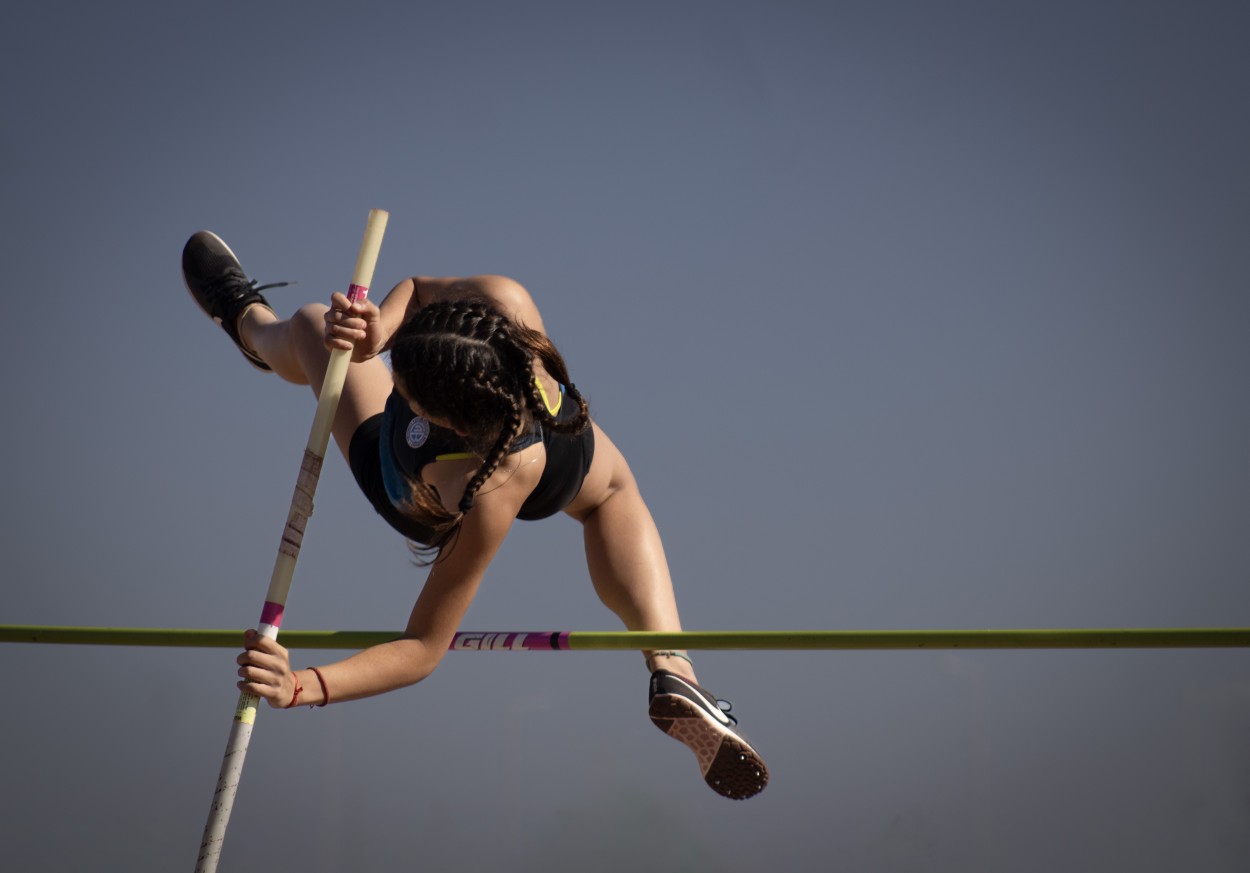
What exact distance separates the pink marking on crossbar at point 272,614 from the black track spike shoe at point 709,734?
113cm

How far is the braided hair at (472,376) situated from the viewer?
125 inches

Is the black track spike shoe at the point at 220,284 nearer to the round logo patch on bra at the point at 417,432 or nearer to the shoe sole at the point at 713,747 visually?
the round logo patch on bra at the point at 417,432

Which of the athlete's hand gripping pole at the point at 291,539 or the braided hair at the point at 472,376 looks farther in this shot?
the athlete's hand gripping pole at the point at 291,539

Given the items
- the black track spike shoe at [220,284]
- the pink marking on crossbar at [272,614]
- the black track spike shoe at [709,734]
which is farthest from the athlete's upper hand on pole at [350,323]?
the black track spike shoe at [709,734]

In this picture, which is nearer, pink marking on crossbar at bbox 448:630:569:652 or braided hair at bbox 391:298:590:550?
braided hair at bbox 391:298:590:550

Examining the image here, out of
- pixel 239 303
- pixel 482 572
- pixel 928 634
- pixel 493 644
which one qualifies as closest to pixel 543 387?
pixel 482 572

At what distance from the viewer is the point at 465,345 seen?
3.20m

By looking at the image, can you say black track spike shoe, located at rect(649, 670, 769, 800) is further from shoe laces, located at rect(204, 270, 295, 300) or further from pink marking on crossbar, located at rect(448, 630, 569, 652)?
shoe laces, located at rect(204, 270, 295, 300)

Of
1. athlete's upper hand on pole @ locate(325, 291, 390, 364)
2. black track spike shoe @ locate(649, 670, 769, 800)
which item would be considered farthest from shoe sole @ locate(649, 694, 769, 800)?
athlete's upper hand on pole @ locate(325, 291, 390, 364)

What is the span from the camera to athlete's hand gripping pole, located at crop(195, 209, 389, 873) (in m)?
3.62

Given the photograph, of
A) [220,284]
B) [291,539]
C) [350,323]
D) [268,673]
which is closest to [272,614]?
[291,539]

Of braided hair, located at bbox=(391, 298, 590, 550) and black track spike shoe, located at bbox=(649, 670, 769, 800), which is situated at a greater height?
braided hair, located at bbox=(391, 298, 590, 550)

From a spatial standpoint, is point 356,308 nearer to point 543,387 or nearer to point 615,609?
point 543,387

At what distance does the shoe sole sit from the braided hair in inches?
38.2
